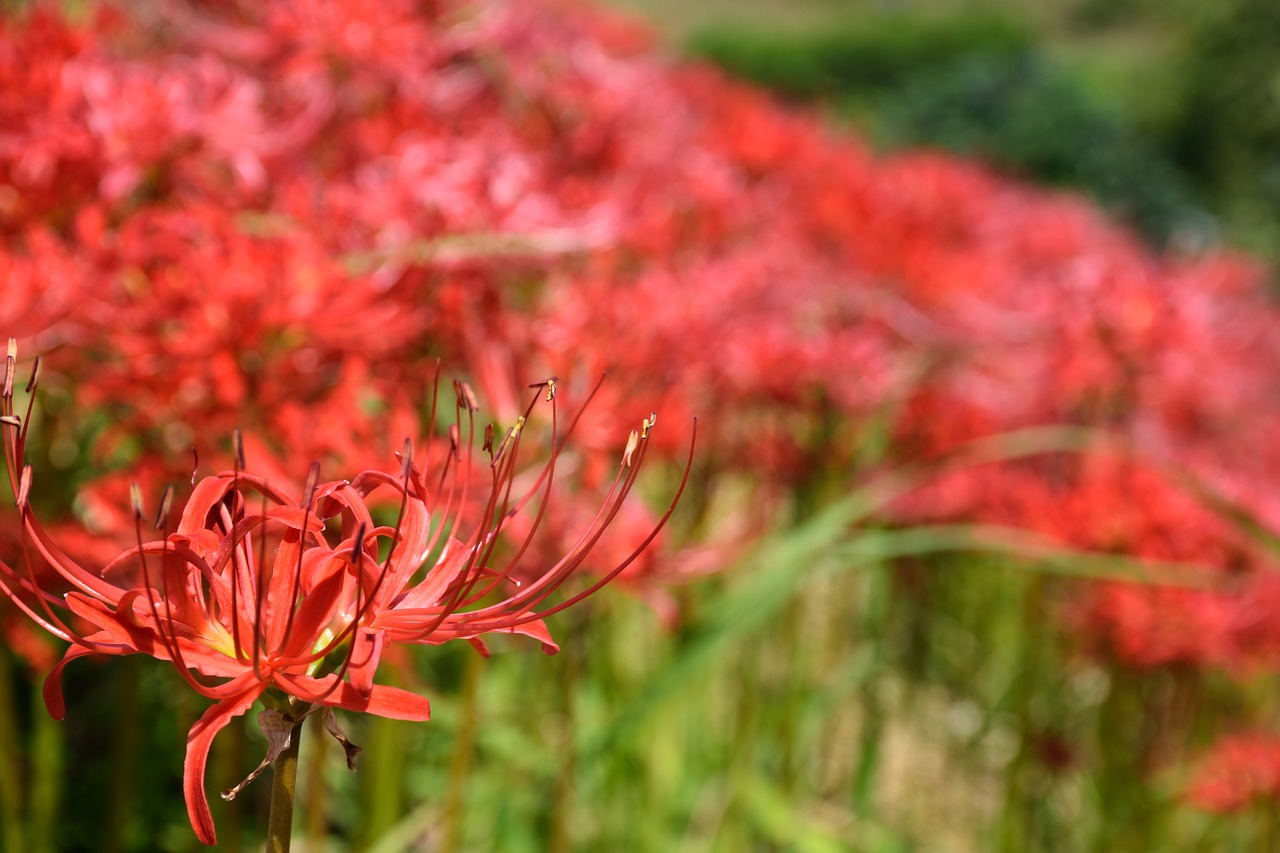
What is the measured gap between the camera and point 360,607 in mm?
456

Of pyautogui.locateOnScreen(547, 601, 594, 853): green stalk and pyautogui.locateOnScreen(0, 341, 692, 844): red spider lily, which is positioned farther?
pyautogui.locateOnScreen(547, 601, 594, 853): green stalk

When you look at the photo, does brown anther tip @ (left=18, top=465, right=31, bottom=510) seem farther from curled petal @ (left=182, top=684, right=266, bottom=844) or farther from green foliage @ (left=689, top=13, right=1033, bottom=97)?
green foliage @ (left=689, top=13, right=1033, bottom=97)

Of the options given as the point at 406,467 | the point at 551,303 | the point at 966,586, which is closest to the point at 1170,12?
the point at 966,586

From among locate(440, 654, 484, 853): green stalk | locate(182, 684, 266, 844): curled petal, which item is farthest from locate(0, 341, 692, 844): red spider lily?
locate(440, 654, 484, 853): green stalk

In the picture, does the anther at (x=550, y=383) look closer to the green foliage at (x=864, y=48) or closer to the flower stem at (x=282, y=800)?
the flower stem at (x=282, y=800)

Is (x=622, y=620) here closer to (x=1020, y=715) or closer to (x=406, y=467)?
(x=1020, y=715)

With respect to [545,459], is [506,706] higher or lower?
lower

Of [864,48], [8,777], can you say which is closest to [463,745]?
[8,777]

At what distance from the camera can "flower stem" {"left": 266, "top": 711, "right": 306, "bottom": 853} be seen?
0.41 metres

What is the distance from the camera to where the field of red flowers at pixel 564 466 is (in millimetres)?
641

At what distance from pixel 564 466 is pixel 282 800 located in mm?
634

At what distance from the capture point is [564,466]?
1036 millimetres

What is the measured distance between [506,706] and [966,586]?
1180 mm

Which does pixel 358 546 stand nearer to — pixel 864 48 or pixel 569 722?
Answer: pixel 569 722
